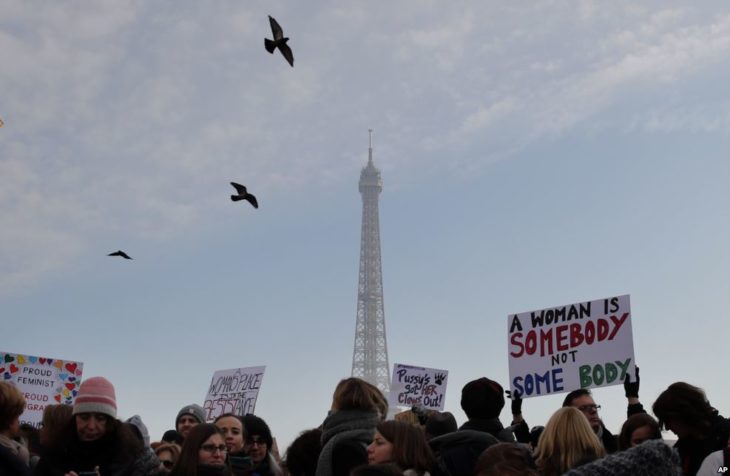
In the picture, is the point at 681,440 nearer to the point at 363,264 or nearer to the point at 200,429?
the point at 200,429

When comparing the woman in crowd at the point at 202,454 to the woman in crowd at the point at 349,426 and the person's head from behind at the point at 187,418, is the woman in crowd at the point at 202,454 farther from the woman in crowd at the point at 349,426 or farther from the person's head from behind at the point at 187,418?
the person's head from behind at the point at 187,418

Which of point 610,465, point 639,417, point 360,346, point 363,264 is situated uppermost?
point 363,264

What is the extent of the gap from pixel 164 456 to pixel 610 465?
419 cm

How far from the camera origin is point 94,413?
631 centimetres

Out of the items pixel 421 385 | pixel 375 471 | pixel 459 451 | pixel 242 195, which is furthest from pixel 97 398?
pixel 421 385

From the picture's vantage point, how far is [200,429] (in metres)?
6.25

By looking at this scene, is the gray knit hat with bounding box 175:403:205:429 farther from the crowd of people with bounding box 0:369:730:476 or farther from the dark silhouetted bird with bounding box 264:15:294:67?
the dark silhouetted bird with bounding box 264:15:294:67

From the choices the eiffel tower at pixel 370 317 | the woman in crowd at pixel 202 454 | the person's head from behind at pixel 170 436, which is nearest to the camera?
the woman in crowd at pixel 202 454

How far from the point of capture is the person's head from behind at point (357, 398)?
6.97 m

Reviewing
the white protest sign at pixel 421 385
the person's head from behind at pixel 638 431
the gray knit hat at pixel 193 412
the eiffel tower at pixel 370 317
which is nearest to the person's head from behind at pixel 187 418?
the gray knit hat at pixel 193 412

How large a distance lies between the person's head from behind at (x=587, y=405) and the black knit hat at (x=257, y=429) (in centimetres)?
246

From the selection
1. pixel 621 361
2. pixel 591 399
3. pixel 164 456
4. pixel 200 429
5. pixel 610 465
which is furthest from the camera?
pixel 621 361

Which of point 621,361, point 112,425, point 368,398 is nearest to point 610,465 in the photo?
point 368,398

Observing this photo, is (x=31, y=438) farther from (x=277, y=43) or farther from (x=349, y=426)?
(x=277, y=43)
